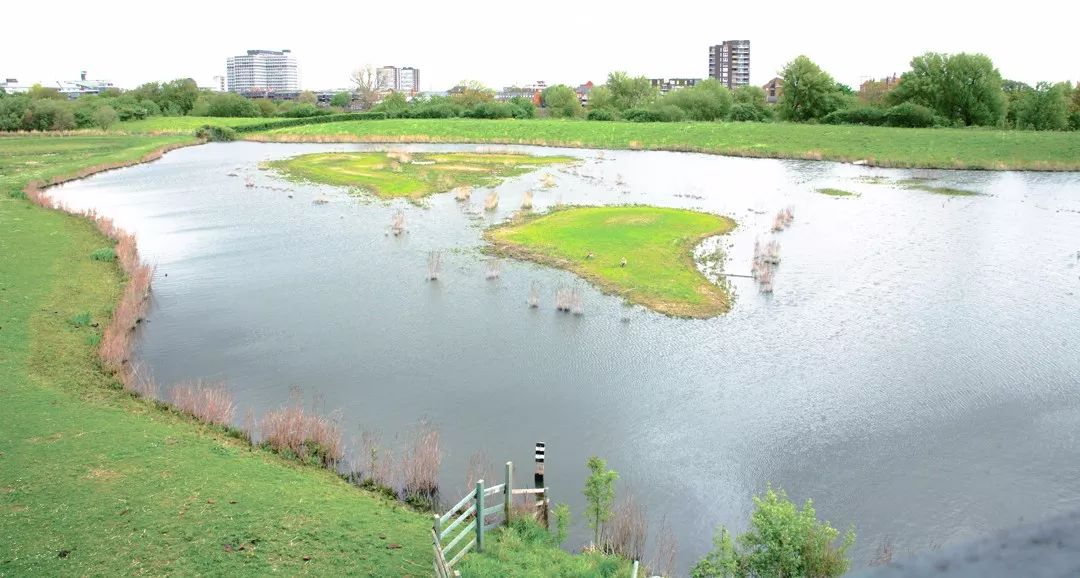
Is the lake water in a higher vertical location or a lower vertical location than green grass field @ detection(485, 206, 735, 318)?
lower

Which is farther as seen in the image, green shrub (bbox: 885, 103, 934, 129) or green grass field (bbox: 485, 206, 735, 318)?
green shrub (bbox: 885, 103, 934, 129)

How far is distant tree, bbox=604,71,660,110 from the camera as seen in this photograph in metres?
130

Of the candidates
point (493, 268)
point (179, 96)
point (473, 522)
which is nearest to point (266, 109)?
point (179, 96)

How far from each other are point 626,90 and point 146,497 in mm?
123814

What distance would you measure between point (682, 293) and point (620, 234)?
Result: 9675 millimetres

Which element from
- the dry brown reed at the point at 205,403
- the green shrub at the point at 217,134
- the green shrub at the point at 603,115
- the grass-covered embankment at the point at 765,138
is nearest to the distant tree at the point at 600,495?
the dry brown reed at the point at 205,403

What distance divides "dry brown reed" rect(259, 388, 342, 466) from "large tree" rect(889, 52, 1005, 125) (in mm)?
88743

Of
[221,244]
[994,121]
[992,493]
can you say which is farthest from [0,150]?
[994,121]

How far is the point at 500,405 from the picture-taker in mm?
19641

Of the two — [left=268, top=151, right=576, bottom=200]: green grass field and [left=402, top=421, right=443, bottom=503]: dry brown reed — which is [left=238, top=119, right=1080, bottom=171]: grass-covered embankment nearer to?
[left=268, top=151, right=576, bottom=200]: green grass field

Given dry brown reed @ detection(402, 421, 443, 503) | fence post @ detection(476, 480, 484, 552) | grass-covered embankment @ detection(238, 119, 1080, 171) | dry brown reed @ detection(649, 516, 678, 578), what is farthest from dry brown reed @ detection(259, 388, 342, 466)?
grass-covered embankment @ detection(238, 119, 1080, 171)

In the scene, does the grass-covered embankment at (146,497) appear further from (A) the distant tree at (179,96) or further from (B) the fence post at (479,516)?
(A) the distant tree at (179,96)

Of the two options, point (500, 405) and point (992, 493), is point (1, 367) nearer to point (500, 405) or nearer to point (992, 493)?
point (500, 405)

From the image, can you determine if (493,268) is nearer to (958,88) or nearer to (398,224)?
(398,224)
